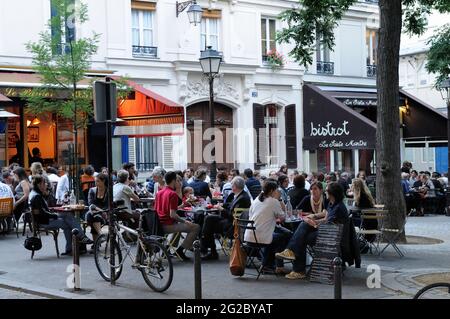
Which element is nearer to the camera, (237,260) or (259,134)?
(237,260)

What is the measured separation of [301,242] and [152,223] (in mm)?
2552

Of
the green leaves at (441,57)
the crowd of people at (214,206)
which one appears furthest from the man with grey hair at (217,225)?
the green leaves at (441,57)

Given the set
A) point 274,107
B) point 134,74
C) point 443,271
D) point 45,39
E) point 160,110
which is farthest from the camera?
point 274,107

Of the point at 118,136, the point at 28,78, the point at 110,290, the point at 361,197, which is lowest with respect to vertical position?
the point at 110,290

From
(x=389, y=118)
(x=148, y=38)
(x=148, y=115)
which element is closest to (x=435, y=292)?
(x=389, y=118)

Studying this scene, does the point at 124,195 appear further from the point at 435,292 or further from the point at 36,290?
the point at 435,292

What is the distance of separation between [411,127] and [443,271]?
17.4 metres

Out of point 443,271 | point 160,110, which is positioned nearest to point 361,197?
point 443,271

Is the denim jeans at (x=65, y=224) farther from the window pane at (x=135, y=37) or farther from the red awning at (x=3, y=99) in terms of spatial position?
the window pane at (x=135, y=37)

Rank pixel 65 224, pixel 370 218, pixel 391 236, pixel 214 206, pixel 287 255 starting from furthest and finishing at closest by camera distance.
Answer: pixel 391 236
pixel 214 206
pixel 65 224
pixel 370 218
pixel 287 255

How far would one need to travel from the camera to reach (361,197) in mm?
12391

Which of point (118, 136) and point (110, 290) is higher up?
point (118, 136)

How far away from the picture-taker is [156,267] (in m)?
9.36
